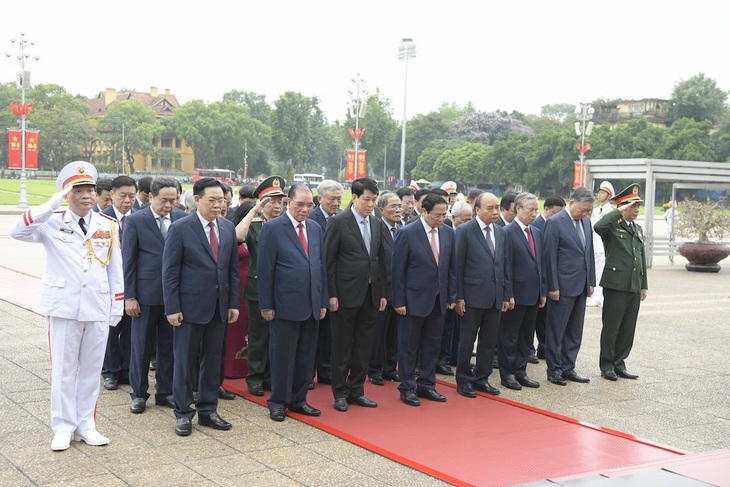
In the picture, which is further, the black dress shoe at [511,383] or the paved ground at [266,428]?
the black dress shoe at [511,383]

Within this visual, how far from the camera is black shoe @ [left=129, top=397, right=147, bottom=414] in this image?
5891 mm

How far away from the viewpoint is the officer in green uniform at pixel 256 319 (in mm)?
6633

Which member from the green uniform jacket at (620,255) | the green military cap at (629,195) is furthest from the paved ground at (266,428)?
the green military cap at (629,195)

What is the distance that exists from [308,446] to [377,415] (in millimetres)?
1035

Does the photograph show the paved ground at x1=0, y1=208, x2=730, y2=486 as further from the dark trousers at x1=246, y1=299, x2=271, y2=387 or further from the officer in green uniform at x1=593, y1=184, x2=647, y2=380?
the dark trousers at x1=246, y1=299, x2=271, y2=387

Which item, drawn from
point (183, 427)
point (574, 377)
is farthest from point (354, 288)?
point (574, 377)

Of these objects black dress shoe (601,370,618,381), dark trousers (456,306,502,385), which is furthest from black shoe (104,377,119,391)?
black dress shoe (601,370,618,381)

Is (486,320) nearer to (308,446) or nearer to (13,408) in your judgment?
(308,446)

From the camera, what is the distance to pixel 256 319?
676 cm

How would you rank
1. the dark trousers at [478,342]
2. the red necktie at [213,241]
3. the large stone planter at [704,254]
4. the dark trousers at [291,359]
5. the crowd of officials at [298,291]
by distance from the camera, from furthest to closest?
the large stone planter at [704,254]
the dark trousers at [478,342]
the dark trousers at [291,359]
the red necktie at [213,241]
the crowd of officials at [298,291]

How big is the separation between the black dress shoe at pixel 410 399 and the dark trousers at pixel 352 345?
0.39 m

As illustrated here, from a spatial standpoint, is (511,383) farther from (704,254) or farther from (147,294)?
(704,254)

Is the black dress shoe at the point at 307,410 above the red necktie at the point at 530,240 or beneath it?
beneath

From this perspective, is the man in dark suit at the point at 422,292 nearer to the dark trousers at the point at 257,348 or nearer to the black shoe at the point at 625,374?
the dark trousers at the point at 257,348
